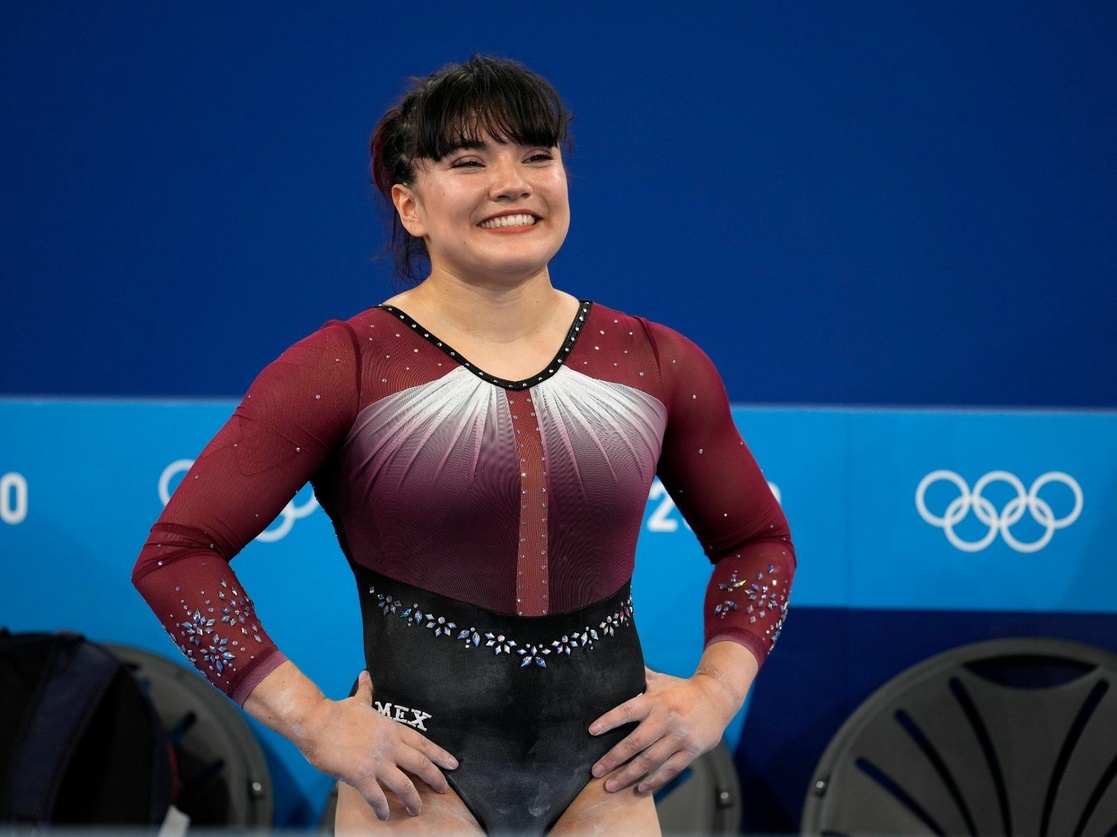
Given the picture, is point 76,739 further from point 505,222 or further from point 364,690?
point 505,222

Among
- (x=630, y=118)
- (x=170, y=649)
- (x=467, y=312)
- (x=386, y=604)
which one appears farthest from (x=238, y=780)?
(x=630, y=118)

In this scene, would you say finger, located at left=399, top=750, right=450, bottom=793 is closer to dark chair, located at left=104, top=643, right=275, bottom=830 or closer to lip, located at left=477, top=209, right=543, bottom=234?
lip, located at left=477, top=209, right=543, bottom=234

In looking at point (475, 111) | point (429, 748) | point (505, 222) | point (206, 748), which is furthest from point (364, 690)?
point (206, 748)

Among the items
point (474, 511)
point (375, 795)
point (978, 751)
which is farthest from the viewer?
point (978, 751)

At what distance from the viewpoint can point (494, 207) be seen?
165cm

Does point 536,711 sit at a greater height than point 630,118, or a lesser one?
lesser

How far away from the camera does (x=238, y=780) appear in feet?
9.55

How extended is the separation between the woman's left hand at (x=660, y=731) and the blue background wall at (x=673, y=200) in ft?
4.80

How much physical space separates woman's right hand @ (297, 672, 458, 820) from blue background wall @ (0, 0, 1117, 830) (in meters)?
1.64

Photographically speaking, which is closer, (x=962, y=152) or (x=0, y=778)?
(x=0, y=778)

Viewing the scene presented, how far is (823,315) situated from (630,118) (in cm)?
73

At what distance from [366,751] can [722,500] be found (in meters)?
0.59

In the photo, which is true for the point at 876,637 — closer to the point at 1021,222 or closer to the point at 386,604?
the point at 1021,222

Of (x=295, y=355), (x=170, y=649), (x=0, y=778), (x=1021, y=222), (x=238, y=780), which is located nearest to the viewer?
(x=295, y=355)
